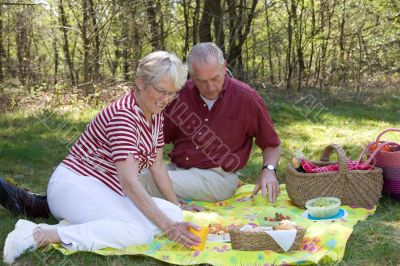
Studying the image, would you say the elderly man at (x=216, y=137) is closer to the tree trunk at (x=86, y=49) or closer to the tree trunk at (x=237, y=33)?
the tree trunk at (x=86, y=49)

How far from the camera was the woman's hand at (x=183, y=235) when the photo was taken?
2.52 meters

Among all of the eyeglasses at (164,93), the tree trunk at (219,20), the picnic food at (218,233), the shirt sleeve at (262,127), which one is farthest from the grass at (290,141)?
the tree trunk at (219,20)

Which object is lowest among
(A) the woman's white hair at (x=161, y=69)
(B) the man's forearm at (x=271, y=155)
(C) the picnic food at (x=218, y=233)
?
(C) the picnic food at (x=218, y=233)

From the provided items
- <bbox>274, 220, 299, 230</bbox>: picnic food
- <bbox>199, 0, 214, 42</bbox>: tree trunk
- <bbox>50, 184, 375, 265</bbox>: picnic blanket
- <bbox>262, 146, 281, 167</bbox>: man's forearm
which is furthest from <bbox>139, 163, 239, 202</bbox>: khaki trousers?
<bbox>199, 0, 214, 42</bbox>: tree trunk

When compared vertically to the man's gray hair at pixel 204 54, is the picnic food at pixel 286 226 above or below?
below

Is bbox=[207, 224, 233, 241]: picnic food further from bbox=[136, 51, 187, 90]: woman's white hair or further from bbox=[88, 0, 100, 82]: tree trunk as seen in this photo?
bbox=[88, 0, 100, 82]: tree trunk

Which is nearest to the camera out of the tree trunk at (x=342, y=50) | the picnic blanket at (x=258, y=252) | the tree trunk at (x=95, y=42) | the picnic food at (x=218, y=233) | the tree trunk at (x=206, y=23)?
the picnic blanket at (x=258, y=252)

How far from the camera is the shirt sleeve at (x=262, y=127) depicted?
3703 mm

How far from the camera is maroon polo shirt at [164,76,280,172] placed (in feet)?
12.1

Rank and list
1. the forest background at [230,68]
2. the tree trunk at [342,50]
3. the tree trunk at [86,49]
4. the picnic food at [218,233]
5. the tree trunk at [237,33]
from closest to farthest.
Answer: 1. the picnic food at [218,233]
2. the forest background at [230,68]
3. the tree trunk at [86,49]
4. the tree trunk at [237,33]
5. the tree trunk at [342,50]

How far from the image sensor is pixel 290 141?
5934mm

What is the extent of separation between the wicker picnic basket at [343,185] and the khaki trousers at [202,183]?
21.1 inches

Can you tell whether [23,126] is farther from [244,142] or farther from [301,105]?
[301,105]

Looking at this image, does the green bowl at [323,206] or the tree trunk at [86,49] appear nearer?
the green bowl at [323,206]
